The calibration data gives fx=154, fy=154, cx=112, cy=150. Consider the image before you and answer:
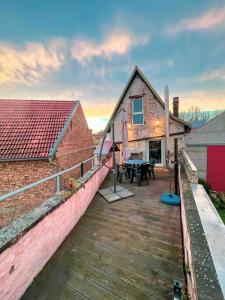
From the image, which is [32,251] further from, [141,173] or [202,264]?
[141,173]

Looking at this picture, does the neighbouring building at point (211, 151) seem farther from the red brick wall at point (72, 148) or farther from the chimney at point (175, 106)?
the red brick wall at point (72, 148)

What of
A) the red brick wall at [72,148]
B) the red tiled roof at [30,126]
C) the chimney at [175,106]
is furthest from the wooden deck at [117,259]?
the chimney at [175,106]

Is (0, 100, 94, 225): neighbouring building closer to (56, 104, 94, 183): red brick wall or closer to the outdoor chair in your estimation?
(56, 104, 94, 183): red brick wall

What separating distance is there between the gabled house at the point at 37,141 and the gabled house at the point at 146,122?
11.6ft

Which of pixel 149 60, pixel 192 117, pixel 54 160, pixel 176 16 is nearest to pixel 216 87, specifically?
pixel 149 60

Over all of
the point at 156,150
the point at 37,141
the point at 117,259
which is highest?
the point at 37,141

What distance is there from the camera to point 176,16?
8.19 meters

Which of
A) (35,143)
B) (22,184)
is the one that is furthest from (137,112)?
(22,184)

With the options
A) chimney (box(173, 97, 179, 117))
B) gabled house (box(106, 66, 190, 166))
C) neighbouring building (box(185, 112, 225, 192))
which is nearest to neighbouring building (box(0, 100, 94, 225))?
gabled house (box(106, 66, 190, 166))

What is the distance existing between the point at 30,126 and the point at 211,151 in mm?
14383

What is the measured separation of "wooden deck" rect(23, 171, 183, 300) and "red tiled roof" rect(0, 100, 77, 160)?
16.9 ft

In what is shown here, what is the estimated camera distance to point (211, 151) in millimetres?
13555

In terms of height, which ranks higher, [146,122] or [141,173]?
[146,122]

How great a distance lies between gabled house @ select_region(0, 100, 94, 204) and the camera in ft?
24.3
